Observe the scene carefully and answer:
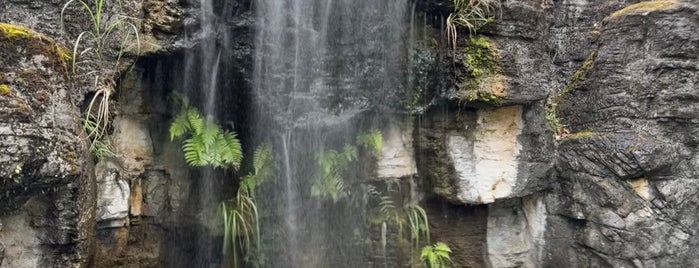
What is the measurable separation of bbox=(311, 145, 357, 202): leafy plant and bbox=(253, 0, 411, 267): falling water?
69 millimetres

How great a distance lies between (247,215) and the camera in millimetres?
5031

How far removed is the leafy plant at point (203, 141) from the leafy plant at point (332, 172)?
0.78 metres

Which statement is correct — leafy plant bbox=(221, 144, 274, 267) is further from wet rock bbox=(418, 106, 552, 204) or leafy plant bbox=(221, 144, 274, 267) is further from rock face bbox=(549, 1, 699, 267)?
rock face bbox=(549, 1, 699, 267)

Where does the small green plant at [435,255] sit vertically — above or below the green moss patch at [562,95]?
below

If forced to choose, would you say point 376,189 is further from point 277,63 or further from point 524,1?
A: point 524,1

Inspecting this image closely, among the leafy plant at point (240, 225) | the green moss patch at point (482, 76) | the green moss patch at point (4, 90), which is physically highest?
the green moss patch at point (482, 76)

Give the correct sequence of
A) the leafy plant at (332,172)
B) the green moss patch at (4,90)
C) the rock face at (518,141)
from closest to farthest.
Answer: the green moss patch at (4,90) < the rock face at (518,141) < the leafy plant at (332,172)

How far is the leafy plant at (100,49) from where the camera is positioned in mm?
4117

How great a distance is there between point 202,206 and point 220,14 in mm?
1791

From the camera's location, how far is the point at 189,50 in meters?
4.69

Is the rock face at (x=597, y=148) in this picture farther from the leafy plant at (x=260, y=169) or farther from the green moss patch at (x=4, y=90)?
the green moss patch at (x=4, y=90)

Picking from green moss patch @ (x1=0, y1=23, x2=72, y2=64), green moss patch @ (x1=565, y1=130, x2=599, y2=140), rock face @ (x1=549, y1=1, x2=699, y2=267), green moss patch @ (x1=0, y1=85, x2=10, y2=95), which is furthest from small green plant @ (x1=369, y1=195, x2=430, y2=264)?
green moss patch @ (x1=0, y1=85, x2=10, y2=95)

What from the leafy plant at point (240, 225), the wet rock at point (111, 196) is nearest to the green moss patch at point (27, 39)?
the wet rock at point (111, 196)

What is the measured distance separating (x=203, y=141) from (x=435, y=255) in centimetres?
249
